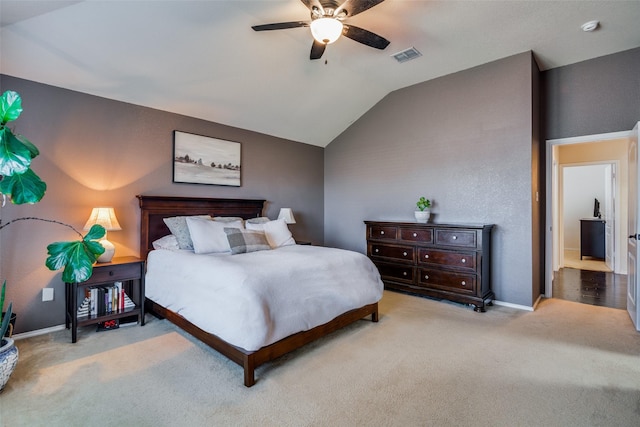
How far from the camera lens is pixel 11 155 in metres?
1.68

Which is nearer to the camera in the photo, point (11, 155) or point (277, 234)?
point (11, 155)

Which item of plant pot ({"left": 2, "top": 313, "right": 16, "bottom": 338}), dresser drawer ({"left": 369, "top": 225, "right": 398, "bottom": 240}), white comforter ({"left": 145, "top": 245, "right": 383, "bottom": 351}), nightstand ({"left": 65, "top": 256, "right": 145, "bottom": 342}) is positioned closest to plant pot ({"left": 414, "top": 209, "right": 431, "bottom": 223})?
dresser drawer ({"left": 369, "top": 225, "right": 398, "bottom": 240})

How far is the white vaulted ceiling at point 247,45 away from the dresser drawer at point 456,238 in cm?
217

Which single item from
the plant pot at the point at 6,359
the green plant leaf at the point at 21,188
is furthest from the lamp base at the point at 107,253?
the green plant leaf at the point at 21,188

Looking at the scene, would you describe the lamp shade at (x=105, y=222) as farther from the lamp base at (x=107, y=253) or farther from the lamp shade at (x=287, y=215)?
the lamp shade at (x=287, y=215)

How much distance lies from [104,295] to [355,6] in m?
3.43

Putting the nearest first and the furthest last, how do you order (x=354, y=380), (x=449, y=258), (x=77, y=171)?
(x=354, y=380)
(x=77, y=171)
(x=449, y=258)

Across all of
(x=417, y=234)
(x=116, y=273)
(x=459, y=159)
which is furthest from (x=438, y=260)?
(x=116, y=273)

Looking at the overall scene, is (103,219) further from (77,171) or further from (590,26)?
(590,26)

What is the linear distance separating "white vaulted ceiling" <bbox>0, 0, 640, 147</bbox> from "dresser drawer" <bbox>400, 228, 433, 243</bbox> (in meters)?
2.17

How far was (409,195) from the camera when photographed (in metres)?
4.74

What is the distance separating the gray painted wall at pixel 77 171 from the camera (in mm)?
2879

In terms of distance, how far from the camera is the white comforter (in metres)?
2.11

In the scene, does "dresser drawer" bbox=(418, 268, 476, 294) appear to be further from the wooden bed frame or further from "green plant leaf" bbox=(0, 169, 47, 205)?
"green plant leaf" bbox=(0, 169, 47, 205)
